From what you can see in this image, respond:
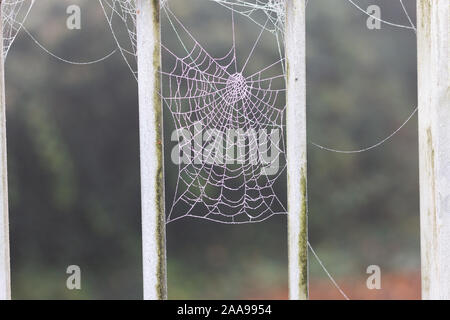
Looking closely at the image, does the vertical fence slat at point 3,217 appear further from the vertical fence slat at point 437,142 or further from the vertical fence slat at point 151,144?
the vertical fence slat at point 437,142

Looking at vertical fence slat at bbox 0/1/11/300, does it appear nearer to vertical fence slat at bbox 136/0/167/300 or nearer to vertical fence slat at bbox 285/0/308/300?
vertical fence slat at bbox 136/0/167/300

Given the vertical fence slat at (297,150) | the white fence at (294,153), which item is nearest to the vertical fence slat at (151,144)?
the white fence at (294,153)

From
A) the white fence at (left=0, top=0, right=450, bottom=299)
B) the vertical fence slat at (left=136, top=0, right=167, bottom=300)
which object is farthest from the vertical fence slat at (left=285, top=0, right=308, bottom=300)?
the vertical fence slat at (left=136, top=0, right=167, bottom=300)

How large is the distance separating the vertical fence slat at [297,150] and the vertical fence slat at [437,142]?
1.68ft

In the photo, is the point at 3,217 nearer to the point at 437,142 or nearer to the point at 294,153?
the point at 294,153

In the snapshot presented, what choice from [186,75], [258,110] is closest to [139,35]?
[186,75]

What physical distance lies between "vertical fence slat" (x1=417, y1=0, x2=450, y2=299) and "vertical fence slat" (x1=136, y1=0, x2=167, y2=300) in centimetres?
104

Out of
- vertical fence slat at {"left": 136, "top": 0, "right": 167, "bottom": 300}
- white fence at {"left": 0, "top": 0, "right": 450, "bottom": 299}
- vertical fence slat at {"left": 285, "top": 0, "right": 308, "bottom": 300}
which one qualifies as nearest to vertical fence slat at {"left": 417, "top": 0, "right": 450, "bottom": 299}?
white fence at {"left": 0, "top": 0, "right": 450, "bottom": 299}

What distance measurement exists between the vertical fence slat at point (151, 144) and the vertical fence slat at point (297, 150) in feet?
1.60

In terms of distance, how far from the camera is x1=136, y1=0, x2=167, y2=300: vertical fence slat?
2.16 meters

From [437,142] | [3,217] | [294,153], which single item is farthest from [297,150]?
[3,217]

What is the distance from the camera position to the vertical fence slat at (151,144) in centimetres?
216

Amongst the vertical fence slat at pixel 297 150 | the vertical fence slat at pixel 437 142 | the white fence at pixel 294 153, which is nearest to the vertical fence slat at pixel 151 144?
the white fence at pixel 294 153

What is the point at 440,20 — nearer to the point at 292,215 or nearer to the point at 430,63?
the point at 430,63
